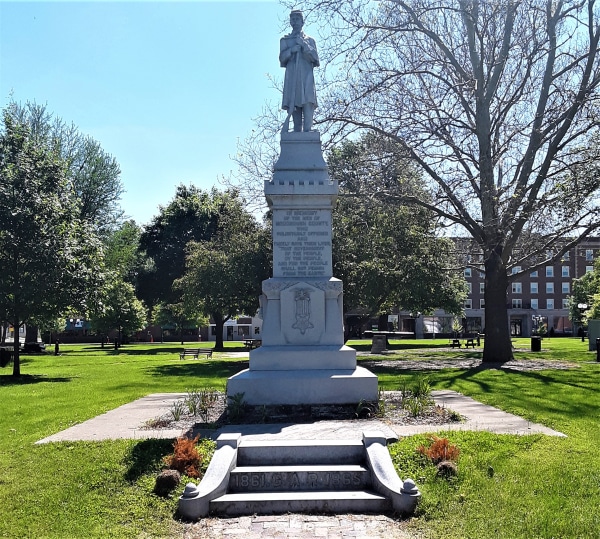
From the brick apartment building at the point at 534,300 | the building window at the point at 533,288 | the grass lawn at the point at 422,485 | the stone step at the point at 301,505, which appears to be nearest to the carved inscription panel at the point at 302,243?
the grass lawn at the point at 422,485

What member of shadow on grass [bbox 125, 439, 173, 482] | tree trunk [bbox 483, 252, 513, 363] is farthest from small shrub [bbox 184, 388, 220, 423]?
tree trunk [bbox 483, 252, 513, 363]

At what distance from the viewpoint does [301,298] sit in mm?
11320

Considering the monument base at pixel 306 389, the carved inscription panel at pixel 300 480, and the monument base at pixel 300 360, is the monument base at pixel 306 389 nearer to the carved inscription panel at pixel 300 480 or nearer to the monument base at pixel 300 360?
the monument base at pixel 300 360

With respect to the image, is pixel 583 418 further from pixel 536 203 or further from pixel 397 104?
pixel 397 104

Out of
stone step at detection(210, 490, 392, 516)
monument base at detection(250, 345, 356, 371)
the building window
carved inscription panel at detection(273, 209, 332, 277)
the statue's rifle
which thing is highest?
the statue's rifle

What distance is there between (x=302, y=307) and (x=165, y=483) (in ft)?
16.9

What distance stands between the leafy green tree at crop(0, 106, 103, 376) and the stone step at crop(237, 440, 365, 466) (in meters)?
14.7

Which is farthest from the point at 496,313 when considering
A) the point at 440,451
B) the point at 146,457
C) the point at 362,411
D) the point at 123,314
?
the point at 123,314

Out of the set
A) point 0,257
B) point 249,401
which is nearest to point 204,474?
point 249,401

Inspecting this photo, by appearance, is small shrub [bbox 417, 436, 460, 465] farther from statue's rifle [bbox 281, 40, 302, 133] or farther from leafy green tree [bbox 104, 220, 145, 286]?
leafy green tree [bbox 104, 220, 145, 286]

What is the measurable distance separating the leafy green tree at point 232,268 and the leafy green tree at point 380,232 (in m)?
3.61

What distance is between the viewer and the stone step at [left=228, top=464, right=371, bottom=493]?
6.87 meters

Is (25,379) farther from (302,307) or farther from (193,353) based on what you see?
(193,353)

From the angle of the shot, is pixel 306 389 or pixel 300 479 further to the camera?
pixel 306 389
